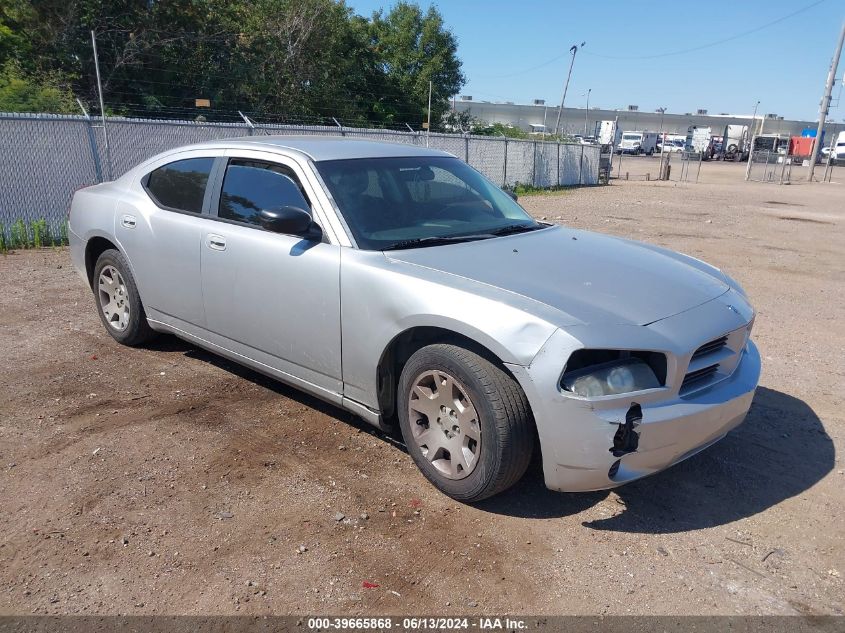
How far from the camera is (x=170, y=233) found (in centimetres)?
485

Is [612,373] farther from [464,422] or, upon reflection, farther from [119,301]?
[119,301]

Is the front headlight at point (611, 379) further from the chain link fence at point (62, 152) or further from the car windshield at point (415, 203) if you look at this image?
the chain link fence at point (62, 152)

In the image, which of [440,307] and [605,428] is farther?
[440,307]

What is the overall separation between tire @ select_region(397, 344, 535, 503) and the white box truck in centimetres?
7163

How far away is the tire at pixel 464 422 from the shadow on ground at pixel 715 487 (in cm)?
27

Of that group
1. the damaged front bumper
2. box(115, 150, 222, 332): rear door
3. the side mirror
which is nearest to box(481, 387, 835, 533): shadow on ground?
the damaged front bumper

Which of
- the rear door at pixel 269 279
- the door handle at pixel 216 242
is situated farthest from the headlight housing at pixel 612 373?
the door handle at pixel 216 242

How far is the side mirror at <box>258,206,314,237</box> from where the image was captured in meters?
3.80

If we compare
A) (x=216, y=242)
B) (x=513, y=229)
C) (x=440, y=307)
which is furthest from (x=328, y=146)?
(x=440, y=307)

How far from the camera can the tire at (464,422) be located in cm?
314

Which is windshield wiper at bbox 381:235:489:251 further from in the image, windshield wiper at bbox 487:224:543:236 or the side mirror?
the side mirror

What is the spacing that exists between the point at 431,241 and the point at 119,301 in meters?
2.99

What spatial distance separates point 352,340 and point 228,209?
1454 mm

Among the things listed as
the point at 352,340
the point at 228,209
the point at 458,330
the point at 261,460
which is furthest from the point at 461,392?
the point at 228,209
